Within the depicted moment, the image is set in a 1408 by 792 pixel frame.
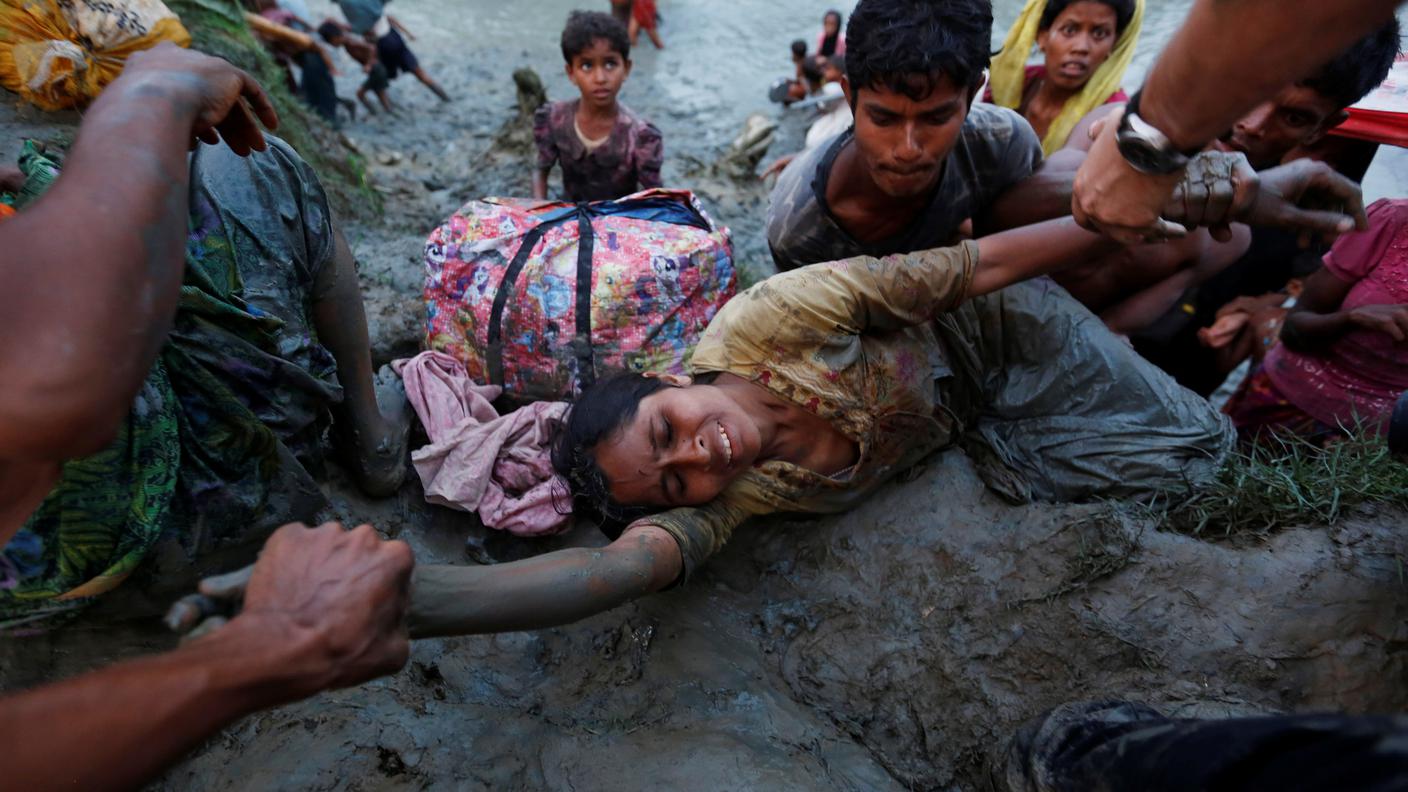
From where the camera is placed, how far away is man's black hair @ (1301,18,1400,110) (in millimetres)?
2420

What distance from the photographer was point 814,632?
2.38 metres

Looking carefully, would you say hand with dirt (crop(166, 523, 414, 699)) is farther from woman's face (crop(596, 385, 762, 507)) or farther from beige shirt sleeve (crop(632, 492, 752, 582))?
woman's face (crop(596, 385, 762, 507))

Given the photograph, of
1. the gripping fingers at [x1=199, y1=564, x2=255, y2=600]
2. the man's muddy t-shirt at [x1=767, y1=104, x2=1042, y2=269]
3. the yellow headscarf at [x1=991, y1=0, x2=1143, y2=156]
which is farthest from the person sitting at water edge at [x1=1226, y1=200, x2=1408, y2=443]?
the gripping fingers at [x1=199, y1=564, x2=255, y2=600]

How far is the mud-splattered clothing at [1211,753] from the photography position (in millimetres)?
933

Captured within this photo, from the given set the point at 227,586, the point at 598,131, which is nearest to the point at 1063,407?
the point at 227,586

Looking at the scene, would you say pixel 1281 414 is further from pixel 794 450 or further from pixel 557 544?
pixel 557 544

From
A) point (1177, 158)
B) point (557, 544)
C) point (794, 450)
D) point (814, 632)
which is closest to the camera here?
point (1177, 158)

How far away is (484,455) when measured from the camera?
267 cm

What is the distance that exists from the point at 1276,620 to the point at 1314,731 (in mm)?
1190

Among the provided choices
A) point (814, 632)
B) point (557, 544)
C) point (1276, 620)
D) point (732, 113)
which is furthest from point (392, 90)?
point (1276, 620)

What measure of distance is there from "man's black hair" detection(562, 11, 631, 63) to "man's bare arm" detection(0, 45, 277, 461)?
3.55 meters

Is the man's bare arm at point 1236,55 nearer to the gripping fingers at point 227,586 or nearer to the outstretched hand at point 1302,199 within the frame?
the outstretched hand at point 1302,199

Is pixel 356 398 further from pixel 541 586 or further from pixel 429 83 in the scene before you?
pixel 429 83

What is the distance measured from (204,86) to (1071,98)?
3.53 m
